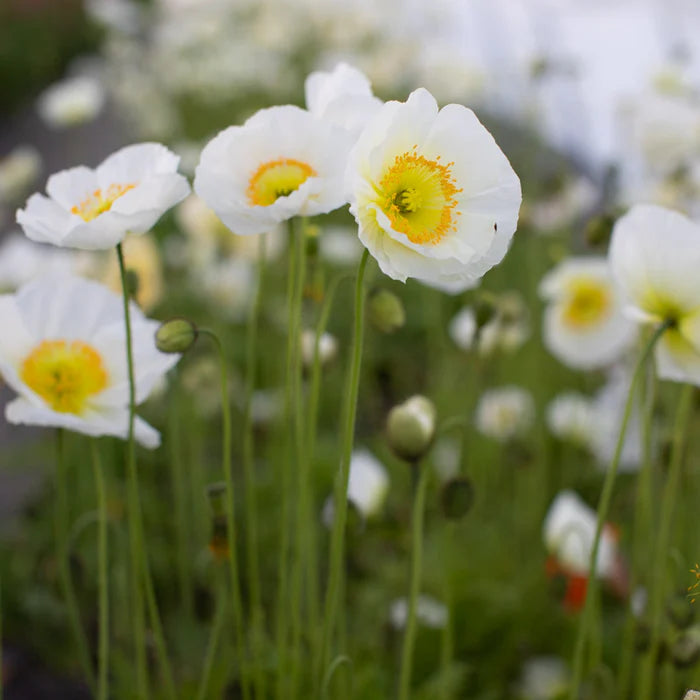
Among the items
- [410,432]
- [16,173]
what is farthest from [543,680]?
[16,173]

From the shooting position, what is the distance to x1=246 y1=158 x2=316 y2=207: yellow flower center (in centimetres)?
68

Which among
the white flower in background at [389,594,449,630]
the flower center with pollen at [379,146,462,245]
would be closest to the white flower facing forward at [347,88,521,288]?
the flower center with pollen at [379,146,462,245]

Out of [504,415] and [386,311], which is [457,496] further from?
[504,415]

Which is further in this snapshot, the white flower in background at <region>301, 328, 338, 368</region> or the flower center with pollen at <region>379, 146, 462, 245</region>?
the white flower in background at <region>301, 328, 338, 368</region>

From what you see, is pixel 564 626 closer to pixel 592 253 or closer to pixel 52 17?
pixel 592 253

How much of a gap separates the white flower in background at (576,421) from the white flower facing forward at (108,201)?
1028 mm

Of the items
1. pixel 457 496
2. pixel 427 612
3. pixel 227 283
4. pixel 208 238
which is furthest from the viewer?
pixel 227 283

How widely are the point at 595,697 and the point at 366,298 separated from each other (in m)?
0.48

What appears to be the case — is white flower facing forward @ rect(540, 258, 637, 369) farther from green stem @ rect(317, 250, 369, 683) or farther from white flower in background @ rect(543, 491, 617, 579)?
green stem @ rect(317, 250, 369, 683)

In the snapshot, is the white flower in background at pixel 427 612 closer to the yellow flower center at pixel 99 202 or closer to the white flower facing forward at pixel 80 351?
the white flower facing forward at pixel 80 351

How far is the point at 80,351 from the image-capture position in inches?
31.1

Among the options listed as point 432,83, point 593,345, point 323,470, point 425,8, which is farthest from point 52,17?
point 593,345

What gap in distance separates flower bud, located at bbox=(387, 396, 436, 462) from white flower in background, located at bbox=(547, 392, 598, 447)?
844 mm

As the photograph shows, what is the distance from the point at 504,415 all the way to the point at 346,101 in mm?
966
